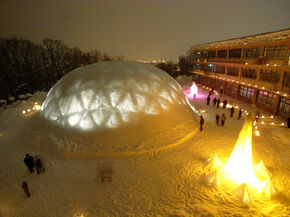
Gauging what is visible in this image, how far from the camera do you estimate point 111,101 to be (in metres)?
12.1

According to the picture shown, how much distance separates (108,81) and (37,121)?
6892 millimetres

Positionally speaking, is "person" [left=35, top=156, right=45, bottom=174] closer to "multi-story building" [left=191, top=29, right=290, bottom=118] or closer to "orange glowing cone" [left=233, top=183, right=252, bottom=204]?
"orange glowing cone" [left=233, top=183, right=252, bottom=204]

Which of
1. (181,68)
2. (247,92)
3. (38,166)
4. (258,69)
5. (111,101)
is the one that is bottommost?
(38,166)

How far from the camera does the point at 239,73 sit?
24.2 metres

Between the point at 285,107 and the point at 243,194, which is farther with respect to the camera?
the point at 285,107

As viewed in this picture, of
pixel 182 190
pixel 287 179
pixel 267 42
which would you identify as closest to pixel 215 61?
pixel 267 42

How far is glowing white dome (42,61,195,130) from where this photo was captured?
11828 millimetres

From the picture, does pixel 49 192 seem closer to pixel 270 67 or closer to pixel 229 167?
pixel 229 167

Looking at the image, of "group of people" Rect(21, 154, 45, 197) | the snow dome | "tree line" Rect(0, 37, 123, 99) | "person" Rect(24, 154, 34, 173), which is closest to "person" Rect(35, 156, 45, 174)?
"group of people" Rect(21, 154, 45, 197)

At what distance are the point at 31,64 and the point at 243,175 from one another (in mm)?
31675

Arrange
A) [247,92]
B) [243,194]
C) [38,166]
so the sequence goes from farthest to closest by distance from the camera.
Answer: [247,92]
[38,166]
[243,194]

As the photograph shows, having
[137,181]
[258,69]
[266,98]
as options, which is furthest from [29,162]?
[258,69]

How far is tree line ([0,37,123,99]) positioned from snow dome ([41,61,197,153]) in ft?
46.9

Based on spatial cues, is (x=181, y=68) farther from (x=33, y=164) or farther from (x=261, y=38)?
(x=33, y=164)
